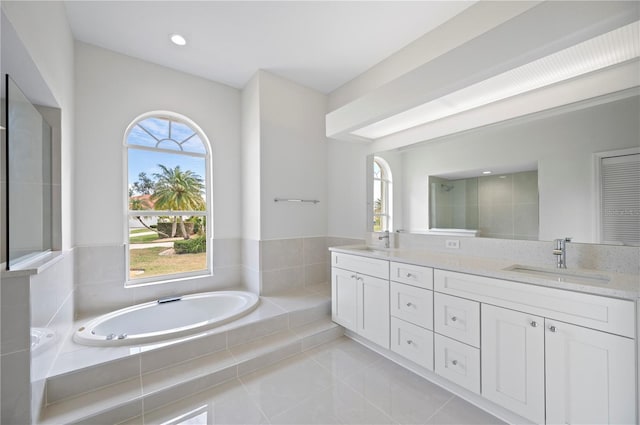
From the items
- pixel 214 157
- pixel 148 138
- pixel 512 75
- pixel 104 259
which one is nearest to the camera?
pixel 512 75

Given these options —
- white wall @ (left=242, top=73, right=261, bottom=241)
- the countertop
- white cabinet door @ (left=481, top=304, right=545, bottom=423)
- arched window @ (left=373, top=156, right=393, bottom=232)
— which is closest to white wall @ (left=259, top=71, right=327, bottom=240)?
white wall @ (left=242, top=73, right=261, bottom=241)

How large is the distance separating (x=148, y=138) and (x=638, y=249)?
164 inches

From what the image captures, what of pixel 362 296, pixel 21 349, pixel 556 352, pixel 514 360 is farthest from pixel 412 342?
pixel 21 349

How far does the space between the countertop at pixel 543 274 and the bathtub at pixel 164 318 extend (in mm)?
1577

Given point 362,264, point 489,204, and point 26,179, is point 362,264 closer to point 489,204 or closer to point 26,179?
point 489,204

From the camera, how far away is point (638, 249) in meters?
1.44

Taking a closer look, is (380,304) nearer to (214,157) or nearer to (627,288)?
(627,288)

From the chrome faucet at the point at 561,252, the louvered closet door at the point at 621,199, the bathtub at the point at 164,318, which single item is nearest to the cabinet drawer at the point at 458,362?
the chrome faucet at the point at 561,252

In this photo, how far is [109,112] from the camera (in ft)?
Answer: 8.45

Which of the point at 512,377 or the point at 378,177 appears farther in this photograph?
the point at 378,177

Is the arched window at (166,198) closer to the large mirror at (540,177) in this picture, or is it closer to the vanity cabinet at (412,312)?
the vanity cabinet at (412,312)

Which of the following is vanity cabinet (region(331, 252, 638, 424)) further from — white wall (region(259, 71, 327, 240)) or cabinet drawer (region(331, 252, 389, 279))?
white wall (region(259, 71, 327, 240))

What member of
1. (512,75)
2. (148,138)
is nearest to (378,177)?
(512,75)

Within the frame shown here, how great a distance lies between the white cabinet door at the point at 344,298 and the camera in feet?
8.01
